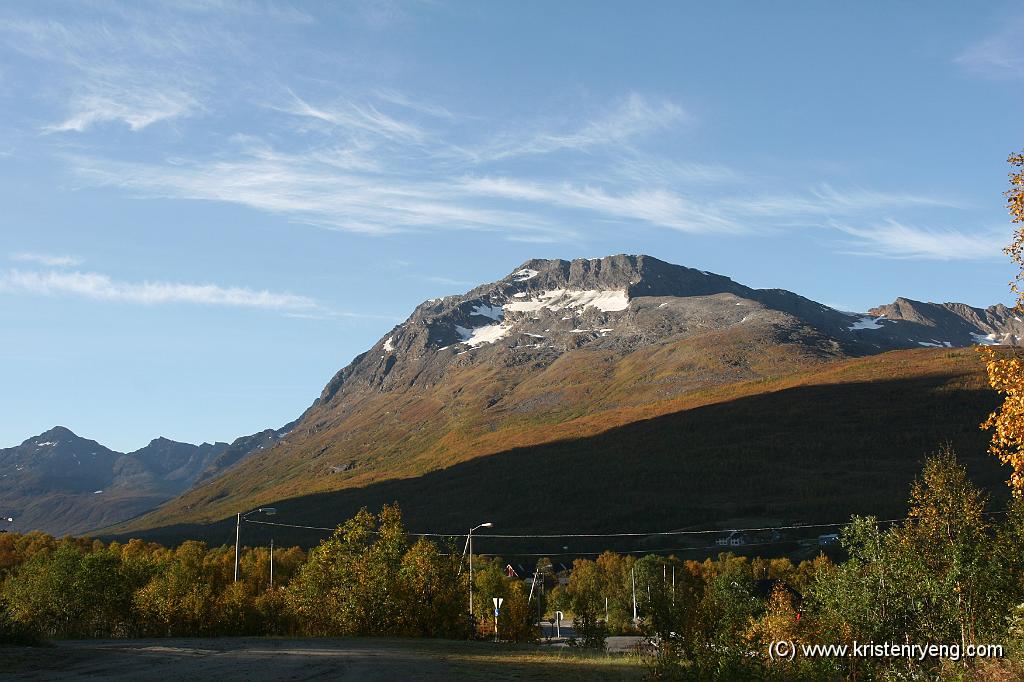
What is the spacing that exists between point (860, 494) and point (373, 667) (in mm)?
185624

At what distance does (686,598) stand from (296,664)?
23570 mm

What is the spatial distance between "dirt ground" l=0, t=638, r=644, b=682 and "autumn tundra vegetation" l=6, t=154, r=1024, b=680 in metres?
3.90

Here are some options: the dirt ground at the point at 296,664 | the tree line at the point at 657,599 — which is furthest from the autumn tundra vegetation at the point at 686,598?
the dirt ground at the point at 296,664

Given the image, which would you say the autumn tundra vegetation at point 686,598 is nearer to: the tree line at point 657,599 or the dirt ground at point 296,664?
the tree line at point 657,599

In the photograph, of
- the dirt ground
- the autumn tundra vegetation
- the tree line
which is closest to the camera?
the autumn tundra vegetation

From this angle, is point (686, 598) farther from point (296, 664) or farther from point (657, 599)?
point (296, 664)

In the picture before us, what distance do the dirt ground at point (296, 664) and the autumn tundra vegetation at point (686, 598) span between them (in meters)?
3.90

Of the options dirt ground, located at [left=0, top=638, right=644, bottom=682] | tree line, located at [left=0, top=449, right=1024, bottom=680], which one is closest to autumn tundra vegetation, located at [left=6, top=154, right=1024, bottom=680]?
tree line, located at [left=0, top=449, right=1024, bottom=680]

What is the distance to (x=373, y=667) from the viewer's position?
28.5 m

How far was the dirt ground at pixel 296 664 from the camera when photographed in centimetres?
2525

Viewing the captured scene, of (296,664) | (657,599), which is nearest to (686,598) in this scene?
(657,599)

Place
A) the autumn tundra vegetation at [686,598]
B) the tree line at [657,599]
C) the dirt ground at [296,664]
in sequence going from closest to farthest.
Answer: the autumn tundra vegetation at [686,598] → the tree line at [657,599] → the dirt ground at [296,664]

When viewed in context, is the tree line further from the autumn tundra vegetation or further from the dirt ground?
the dirt ground

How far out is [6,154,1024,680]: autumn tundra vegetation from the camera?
72.2ft
